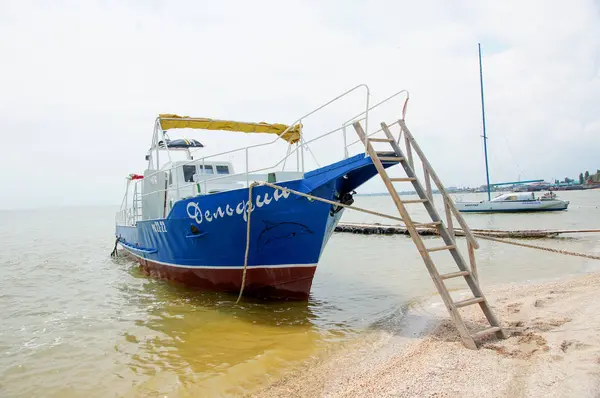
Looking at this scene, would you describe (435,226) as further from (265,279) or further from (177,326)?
(177,326)

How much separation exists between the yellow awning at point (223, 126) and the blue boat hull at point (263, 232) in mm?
2487

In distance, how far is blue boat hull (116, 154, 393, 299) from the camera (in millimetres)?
7371

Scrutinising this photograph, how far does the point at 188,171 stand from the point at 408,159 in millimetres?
6864

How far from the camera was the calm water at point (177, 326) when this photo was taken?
5324mm

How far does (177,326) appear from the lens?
7445mm

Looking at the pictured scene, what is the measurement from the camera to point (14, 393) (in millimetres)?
5180

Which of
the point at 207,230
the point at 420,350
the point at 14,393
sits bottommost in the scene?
the point at 14,393

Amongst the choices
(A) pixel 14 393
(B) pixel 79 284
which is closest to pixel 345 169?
(A) pixel 14 393

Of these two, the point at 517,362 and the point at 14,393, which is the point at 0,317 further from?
the point at 517,362

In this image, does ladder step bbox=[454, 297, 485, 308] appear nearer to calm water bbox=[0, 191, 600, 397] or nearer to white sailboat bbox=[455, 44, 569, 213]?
calm water bbox=[0, 191, 600, 397]

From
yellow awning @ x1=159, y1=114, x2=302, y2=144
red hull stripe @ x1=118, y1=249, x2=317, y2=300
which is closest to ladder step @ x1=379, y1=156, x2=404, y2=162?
red hull stripe @ x1=118, y1=249, x2=317, y2=300

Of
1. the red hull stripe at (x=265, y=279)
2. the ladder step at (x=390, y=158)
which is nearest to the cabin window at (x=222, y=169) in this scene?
the red hull stripe at (x=265, y=279)

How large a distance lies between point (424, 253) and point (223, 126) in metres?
7.52

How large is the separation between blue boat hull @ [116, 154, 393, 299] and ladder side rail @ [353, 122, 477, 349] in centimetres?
35
